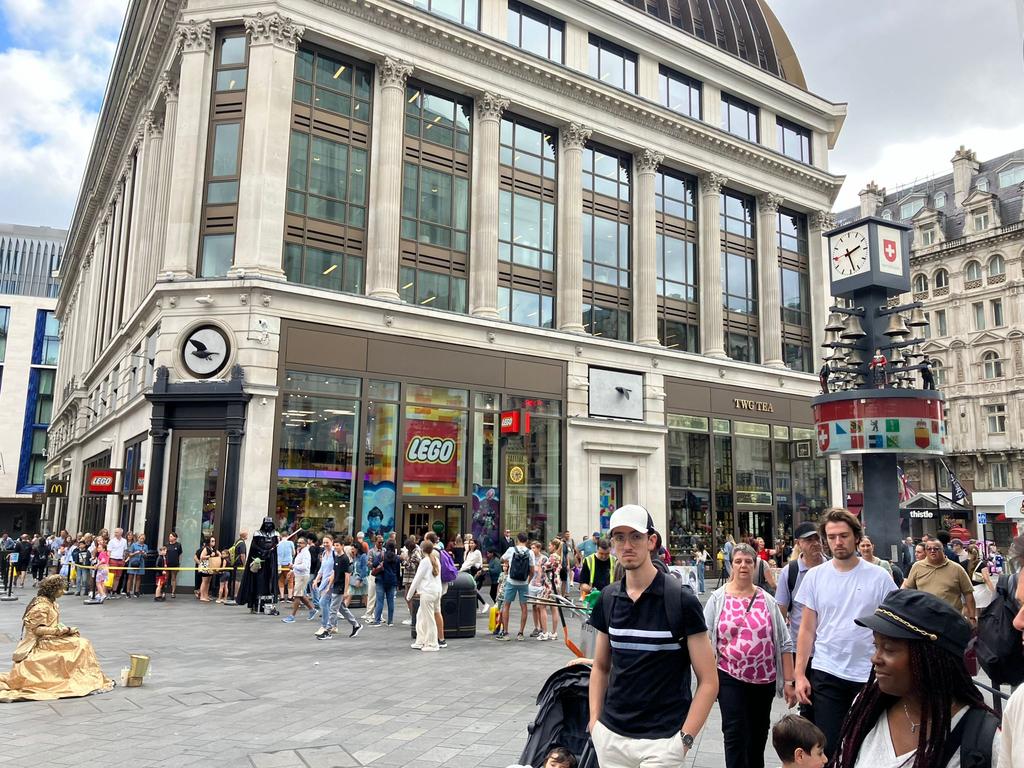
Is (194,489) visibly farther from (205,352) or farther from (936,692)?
(936,692)

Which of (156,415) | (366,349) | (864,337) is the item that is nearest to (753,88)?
(864,337)

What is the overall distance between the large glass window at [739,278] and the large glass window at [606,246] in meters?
6.13

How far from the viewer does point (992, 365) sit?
5572 cm

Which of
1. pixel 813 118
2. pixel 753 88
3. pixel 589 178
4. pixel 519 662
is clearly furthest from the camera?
pixel 813 118

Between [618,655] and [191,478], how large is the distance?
23514 mm

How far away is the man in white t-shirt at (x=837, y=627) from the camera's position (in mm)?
5145

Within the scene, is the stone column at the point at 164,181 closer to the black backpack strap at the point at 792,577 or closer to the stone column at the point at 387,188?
the stone column at the point at 387,188

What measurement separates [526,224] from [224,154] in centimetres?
1165

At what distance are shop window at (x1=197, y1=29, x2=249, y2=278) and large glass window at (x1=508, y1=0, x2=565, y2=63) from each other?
1088 centimetres

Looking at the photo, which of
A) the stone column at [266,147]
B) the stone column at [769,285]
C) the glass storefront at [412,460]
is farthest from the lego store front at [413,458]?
the stone column at [769,285]

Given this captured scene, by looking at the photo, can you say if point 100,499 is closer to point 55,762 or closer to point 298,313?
point 298,313

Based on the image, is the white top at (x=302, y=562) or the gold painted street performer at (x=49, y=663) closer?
the gold painted street performer at (x=49, y=663)

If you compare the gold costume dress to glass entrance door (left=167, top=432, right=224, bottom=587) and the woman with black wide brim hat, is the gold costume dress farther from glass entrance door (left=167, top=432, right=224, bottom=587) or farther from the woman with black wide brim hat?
glass entrance door (left=167, top=432, right=224, bottom=587)

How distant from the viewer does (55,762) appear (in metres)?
7.13
